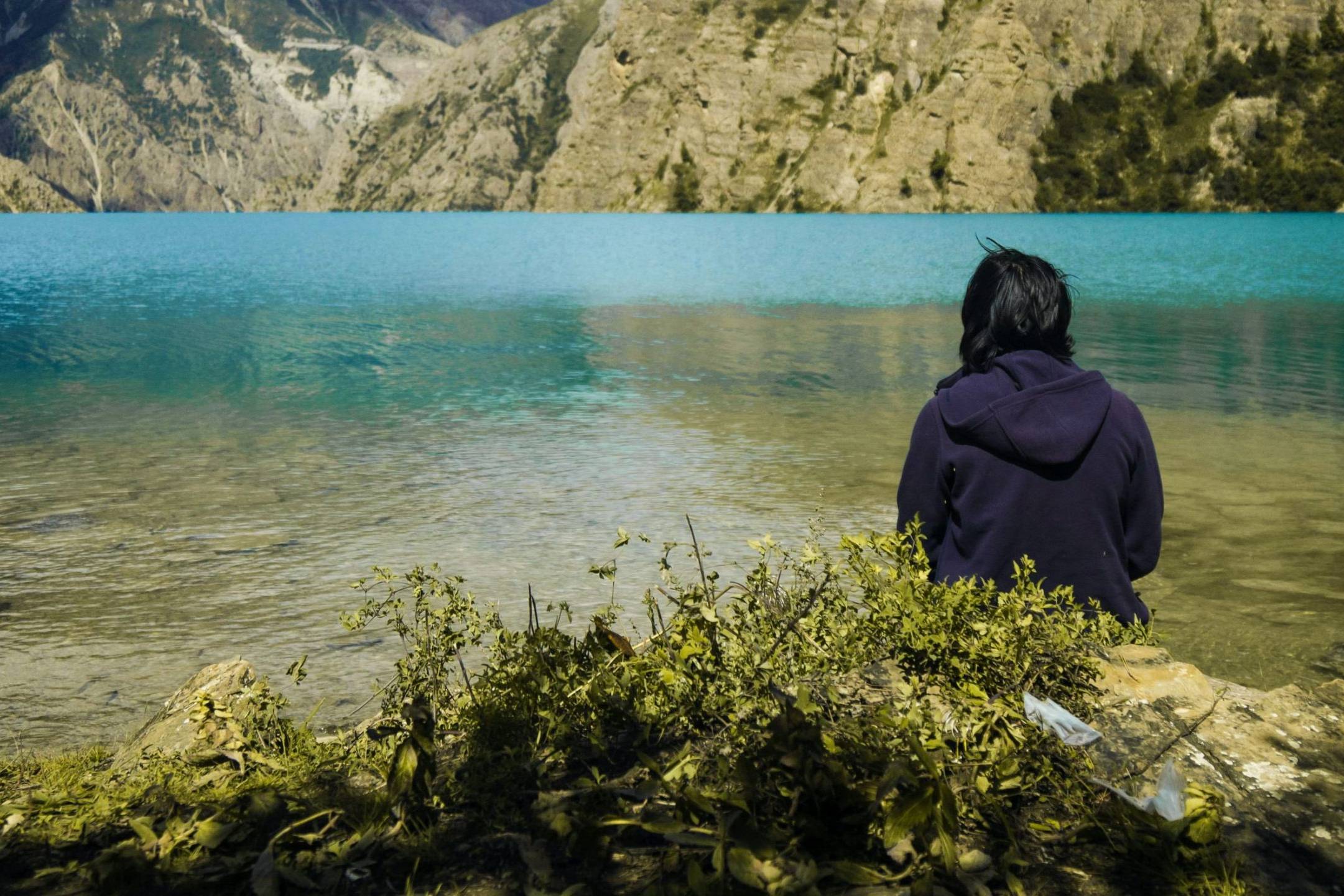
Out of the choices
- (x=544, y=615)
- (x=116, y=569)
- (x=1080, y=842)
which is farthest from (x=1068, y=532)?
(x=116, y=569)

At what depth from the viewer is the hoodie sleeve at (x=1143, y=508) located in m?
4.42

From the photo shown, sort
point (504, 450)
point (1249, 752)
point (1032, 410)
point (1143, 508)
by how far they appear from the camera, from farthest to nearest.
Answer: point (504, 450), point (1143, 508), point (1032, 410), point (1249, 752)

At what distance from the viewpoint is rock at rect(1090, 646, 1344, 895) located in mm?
2893

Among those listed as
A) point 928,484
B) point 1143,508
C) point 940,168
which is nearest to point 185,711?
point 928,484

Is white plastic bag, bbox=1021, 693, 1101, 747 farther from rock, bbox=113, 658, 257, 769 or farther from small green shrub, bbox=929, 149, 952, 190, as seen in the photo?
small green shrub, bbox=929, 149, 952, 190

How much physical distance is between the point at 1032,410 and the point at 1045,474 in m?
0.31

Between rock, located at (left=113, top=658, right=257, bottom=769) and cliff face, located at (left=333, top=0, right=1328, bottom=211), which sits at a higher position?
cliff face, located at (left=333, top=0, right=1328, bottom=211)

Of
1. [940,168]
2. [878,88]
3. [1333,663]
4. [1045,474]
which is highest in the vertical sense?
[878,88]

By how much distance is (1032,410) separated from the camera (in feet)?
14.0

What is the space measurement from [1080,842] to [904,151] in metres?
175

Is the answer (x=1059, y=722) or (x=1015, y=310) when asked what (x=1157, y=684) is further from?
(x=1015, y=310)

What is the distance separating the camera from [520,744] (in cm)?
355

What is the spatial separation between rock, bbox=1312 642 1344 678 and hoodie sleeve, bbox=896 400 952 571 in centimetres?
368

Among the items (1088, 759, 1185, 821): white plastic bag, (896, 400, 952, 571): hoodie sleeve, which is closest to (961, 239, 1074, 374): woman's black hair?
(896, 400, 952, 571): hoodie sleeve
